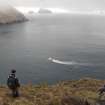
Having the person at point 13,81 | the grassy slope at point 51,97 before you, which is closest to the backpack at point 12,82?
the person at point 13,81

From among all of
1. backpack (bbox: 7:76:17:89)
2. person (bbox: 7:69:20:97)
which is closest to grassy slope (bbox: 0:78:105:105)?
person (bbox: 7:69:20:97)

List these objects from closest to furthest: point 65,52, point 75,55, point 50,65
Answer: point 50,65
point 75,55
point 65,52

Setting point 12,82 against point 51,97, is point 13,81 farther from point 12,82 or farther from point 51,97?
point 51,97

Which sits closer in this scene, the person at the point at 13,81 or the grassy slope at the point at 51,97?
the grassy slope at the point at 51,97

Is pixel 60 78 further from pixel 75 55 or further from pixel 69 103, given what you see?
pixel 69 103

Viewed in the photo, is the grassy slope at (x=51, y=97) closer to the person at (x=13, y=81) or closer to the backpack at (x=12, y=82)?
the person at (x=13, y=81)

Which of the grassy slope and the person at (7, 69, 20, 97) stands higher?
the person at (7, 69, 20, 97)

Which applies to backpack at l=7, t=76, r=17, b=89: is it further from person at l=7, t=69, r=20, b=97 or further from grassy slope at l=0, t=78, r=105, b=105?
grassy slope at l=0, t=78, r=105, b=105

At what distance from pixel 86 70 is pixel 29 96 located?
59.7 metres

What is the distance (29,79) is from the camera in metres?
81.8

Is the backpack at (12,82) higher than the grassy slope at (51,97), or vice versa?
the backpack at (12,82)

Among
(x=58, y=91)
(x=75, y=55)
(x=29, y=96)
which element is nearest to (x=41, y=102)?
(x=29, y=96)

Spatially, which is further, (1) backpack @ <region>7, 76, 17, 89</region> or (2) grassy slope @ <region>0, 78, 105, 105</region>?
(1) backpack @ <region>7, 76, 17, 89</region>

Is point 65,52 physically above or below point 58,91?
above
